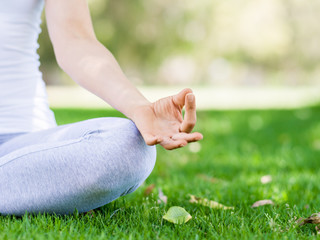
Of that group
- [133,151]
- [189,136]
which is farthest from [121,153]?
[189,136]

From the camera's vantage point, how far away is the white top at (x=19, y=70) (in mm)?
1806

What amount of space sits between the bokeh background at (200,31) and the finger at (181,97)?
12035mm

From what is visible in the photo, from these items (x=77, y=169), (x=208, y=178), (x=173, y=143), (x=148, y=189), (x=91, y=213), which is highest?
(x=173, y=143)

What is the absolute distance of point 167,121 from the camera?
4.62 ft

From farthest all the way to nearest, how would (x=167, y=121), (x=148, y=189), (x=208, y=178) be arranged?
(x=208, y=178) < (x=148, y=189) < (x=167, y=121)

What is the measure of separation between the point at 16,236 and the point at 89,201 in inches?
10.4

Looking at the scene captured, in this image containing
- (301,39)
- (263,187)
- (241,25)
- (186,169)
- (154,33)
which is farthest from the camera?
(301,39)

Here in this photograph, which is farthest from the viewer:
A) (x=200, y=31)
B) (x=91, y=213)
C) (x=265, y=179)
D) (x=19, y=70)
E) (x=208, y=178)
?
(x=200, y=31)

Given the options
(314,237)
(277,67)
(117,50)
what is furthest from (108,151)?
(277,67)

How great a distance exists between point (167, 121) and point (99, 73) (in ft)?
1.08

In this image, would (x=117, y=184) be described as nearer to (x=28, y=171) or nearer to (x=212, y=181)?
(x=28, y=171)

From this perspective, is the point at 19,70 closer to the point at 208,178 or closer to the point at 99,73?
the point at 99,73

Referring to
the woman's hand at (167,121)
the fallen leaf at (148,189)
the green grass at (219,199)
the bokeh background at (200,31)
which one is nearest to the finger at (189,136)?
the woman's hand at (167,121)

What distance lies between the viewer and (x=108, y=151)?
1.44 m
